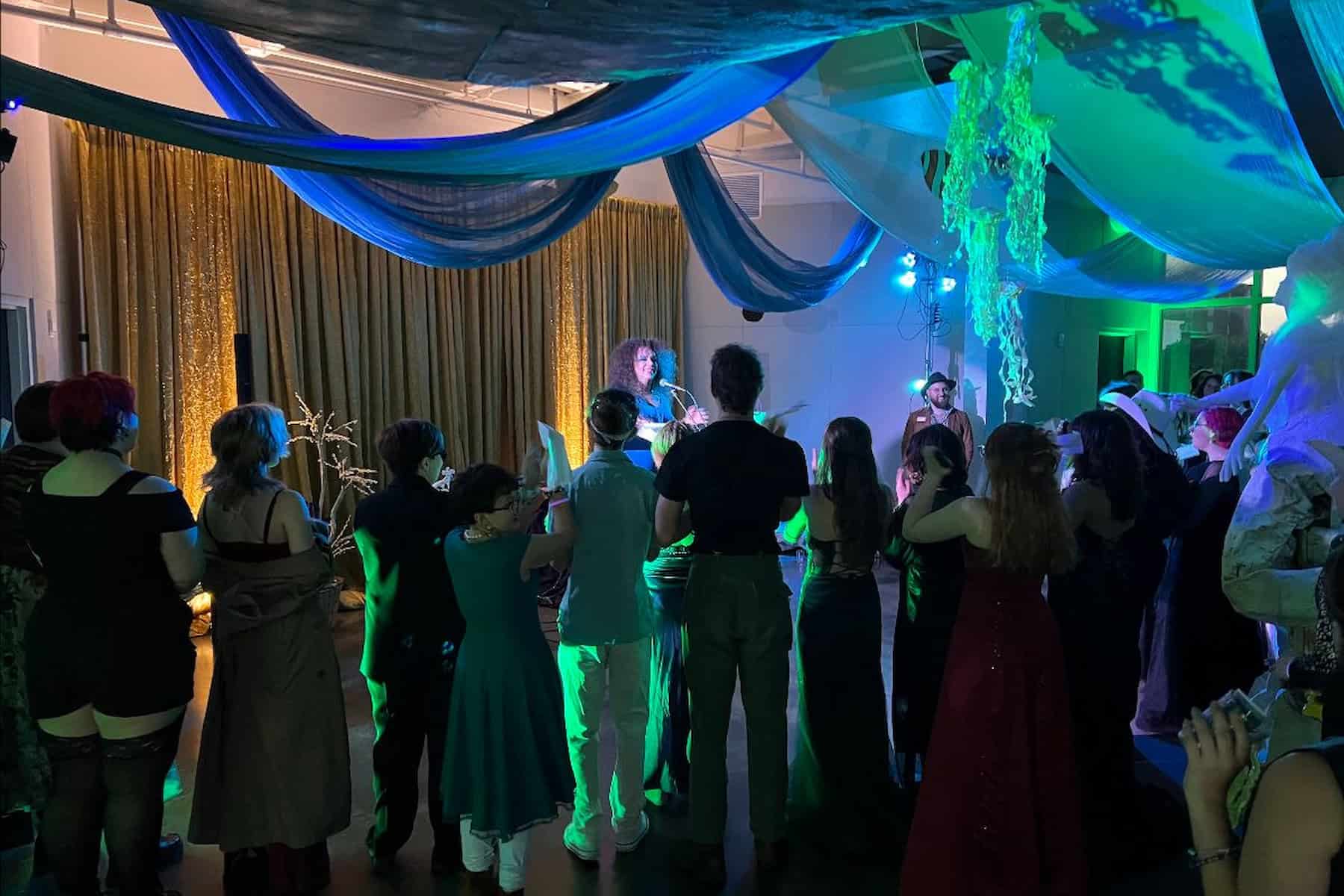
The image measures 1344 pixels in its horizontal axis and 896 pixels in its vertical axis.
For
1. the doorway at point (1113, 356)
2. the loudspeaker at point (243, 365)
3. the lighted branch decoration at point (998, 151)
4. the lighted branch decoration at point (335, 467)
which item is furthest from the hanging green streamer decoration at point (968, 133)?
the doorway at point (1113, 356)

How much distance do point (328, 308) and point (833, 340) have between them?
416 centimetres

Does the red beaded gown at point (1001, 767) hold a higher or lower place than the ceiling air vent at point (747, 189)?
lower

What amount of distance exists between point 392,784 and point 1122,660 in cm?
214

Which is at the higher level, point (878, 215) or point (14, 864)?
point (878, 215)

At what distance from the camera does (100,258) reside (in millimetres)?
4855

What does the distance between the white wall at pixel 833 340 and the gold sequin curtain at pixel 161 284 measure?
3809 millimetres

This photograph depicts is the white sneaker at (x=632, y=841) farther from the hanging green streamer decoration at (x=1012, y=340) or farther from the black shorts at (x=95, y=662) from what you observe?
the hanging green streamer decoration at (x=1012, y=340)

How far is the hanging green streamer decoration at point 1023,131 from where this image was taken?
10.00 feet

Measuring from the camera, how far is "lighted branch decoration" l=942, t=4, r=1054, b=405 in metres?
3.14

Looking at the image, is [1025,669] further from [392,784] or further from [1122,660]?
[392,784]

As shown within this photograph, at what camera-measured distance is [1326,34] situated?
2.60 m

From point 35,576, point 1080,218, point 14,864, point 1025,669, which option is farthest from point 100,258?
point 1080,218

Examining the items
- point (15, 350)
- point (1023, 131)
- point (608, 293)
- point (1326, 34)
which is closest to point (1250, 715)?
point (1326, 34)

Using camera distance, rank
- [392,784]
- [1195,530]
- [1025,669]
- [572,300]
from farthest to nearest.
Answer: [572,300] → [1195,530] → [392,784] → [1025,669]
